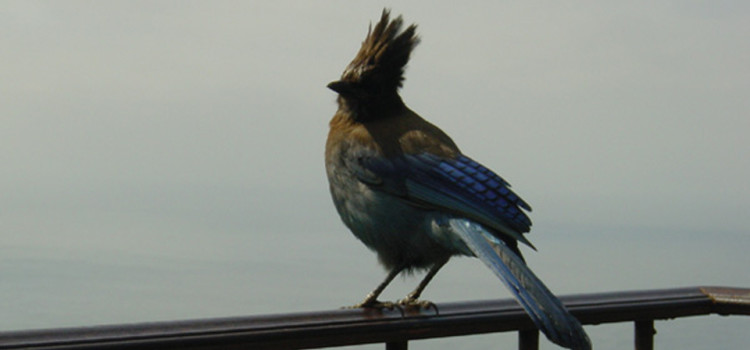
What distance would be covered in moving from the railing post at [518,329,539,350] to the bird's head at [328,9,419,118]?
0.85 metres

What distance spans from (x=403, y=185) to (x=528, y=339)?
610 mm

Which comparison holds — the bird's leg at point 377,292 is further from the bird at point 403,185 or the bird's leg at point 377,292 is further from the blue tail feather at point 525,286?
the blue tail feather at point 525,286

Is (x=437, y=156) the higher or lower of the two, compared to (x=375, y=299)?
higher

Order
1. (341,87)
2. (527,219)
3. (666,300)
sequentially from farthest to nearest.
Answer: (341,87)
(527,219)
(666,300)

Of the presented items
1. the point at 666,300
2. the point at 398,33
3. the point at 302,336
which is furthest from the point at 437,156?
the point at 302,336

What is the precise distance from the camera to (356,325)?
4.75ft

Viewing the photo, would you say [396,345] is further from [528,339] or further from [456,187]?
[456,187]

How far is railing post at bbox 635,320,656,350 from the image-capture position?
182 centimetres

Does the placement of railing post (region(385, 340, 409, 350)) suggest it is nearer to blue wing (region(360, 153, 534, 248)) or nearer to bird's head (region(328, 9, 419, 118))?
blue wing (region(360, 153, 534, 248))

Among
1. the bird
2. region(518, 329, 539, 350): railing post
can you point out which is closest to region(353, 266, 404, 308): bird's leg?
the bird

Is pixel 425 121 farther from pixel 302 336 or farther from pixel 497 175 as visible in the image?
pixel 302 336

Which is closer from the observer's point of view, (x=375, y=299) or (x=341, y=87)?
(x=375, y=299)

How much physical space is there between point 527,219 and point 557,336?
1.58 ft

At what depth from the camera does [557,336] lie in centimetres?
154
